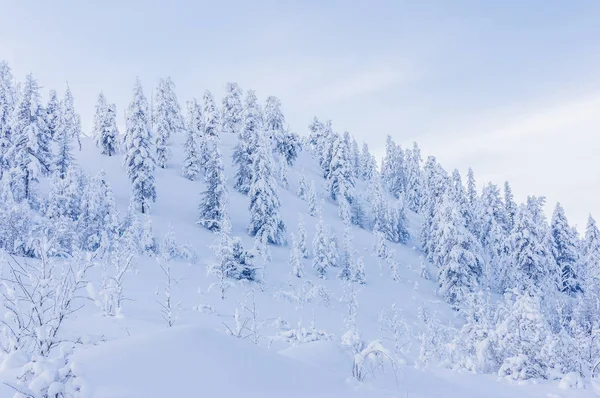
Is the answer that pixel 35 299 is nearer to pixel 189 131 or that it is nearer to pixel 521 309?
pixel 521 309

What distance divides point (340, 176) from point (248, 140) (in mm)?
18307

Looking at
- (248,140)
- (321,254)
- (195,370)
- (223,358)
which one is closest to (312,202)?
(248,140)

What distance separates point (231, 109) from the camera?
6650 cm

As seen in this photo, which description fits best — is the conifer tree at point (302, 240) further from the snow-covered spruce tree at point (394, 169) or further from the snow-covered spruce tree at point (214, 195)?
the snow-covered spruce tree at point (394, 169)

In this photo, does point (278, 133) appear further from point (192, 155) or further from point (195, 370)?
point (195, 370)

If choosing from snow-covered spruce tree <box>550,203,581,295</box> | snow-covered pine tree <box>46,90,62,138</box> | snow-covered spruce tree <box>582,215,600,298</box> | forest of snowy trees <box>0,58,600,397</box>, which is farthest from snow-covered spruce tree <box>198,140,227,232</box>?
snow-covered spruce tree <box>582,215,600,298</box>

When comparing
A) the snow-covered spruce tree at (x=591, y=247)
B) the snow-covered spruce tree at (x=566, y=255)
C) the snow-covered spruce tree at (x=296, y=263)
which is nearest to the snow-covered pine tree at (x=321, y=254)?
the snow-covered spruce tree at (x=296, y=263)

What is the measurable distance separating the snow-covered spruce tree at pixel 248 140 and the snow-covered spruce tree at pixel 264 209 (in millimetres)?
2090

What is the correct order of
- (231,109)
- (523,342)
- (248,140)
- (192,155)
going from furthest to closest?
1. (231,109)
2. (192,155)
3. (248,140)
4. (523,342)

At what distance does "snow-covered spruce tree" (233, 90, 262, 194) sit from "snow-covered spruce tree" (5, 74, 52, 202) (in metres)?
17.1

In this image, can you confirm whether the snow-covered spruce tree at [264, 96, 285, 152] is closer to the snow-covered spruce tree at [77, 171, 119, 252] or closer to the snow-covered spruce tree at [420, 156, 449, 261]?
the snow-covered spruce tree at [420, 156, 449, 261]

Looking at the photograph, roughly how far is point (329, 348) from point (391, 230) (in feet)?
167

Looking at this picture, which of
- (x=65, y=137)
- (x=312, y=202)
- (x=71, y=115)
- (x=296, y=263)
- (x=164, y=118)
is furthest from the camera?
(x=71, y=115)

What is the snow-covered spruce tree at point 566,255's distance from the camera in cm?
5022
